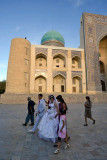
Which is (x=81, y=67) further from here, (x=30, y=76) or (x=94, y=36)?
(x=30, y=76)

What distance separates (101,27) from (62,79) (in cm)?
1437

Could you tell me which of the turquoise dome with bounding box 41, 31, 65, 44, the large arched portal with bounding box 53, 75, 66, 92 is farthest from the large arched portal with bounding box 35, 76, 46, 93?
the turquoise dome with bounding box 41, 31, 65, 44

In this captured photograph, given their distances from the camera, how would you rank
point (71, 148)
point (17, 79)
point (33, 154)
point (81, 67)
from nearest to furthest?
point (33, 154) < point (71, 148) < point (17, 79) < point (81, 67)

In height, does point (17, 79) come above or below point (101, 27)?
below

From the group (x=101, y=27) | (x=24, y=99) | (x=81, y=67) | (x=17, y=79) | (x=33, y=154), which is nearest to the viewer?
(x=33, y=154)

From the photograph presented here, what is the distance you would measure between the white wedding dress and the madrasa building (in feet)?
47.1

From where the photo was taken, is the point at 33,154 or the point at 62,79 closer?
the point at 33,154

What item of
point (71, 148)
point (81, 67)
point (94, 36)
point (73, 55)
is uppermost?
point (94, 36)

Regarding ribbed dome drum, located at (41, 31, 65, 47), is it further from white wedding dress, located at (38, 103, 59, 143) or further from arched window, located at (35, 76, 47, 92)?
white wedding dress, located at (38, 103, 59, 143)

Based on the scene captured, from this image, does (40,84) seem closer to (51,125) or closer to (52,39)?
(52,39)

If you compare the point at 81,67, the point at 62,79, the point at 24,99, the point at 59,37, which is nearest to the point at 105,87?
the point at 81,67

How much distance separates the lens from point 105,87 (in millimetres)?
24938

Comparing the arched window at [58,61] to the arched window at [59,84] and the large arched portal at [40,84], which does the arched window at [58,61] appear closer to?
the arched window at [59,84]

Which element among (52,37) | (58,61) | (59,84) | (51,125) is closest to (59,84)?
(59,84)
